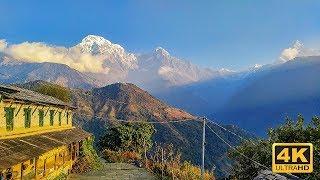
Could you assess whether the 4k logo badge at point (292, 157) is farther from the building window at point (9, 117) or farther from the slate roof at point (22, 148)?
the building window at point (9, 117)

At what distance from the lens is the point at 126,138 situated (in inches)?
2712

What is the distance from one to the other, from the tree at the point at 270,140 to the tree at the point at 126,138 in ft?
129

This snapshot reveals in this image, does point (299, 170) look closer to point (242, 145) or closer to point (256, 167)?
point (256, 167)

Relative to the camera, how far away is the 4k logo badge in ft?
41.3

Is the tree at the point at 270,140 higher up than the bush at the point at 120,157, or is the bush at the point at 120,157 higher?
the tree at the point at 270,140

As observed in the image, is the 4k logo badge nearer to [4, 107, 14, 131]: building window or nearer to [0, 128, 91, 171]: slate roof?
[0, 128, 91, 171]: slate roof

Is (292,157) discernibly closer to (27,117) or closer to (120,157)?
(27,117)

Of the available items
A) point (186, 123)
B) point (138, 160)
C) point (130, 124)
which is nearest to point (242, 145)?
point (138, 160)

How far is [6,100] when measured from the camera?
27.4 metres

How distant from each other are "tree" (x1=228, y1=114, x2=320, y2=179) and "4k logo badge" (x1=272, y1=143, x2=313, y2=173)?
465 inches

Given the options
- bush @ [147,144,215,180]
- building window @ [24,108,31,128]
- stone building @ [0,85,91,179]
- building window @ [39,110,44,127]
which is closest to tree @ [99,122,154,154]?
bush @ [147,144,215,180]

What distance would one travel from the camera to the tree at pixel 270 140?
26234 mm

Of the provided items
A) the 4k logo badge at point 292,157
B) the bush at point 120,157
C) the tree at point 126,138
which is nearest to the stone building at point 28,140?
the bush at point 120,157

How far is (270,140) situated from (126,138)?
1645 inches
